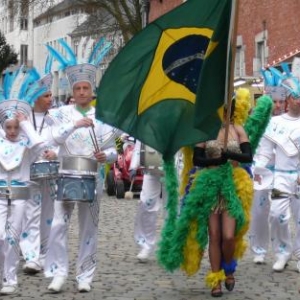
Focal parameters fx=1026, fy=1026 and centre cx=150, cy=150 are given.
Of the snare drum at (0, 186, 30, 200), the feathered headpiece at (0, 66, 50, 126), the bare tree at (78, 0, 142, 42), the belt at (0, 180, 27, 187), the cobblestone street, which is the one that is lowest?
the cobblestone street

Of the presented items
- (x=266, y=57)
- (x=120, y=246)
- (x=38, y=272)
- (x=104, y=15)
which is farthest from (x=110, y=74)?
(x=104, y=15)

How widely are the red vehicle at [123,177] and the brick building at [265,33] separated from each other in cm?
866


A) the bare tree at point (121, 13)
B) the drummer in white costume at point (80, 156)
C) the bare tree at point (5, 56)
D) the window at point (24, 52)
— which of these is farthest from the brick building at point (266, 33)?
the window at point (24, 52)

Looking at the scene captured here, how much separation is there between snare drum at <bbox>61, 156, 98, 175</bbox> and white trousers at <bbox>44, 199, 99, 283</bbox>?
30 centimetres

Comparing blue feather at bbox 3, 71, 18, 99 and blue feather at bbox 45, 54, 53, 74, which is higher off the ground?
blue feather at bbox 45, 54, 53, 74

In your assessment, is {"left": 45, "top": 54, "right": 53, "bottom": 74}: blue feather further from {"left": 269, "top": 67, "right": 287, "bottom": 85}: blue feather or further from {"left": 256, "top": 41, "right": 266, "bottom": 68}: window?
{"left": 256, "top": 41, "right": 266, "bottom": 68}: window

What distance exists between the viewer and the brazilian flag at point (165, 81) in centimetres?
851

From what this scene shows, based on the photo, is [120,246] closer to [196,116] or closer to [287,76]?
[287,76]

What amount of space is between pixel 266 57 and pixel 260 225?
21.8 m

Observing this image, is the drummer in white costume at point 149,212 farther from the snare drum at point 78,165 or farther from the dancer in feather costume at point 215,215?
the snare drum at point 78,165

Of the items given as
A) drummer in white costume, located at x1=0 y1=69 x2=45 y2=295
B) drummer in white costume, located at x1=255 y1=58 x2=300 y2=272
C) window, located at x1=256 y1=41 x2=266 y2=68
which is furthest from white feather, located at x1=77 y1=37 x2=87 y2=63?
window, located at x1=256 y1=41 x2=266 y2=68

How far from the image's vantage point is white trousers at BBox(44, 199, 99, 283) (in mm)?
9008

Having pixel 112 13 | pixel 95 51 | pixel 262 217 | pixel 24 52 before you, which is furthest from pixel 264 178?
pixel 24 52

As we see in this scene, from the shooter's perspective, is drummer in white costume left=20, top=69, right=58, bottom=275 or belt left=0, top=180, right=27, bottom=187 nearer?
belt left=0, top=180, right=27, bottom=187
